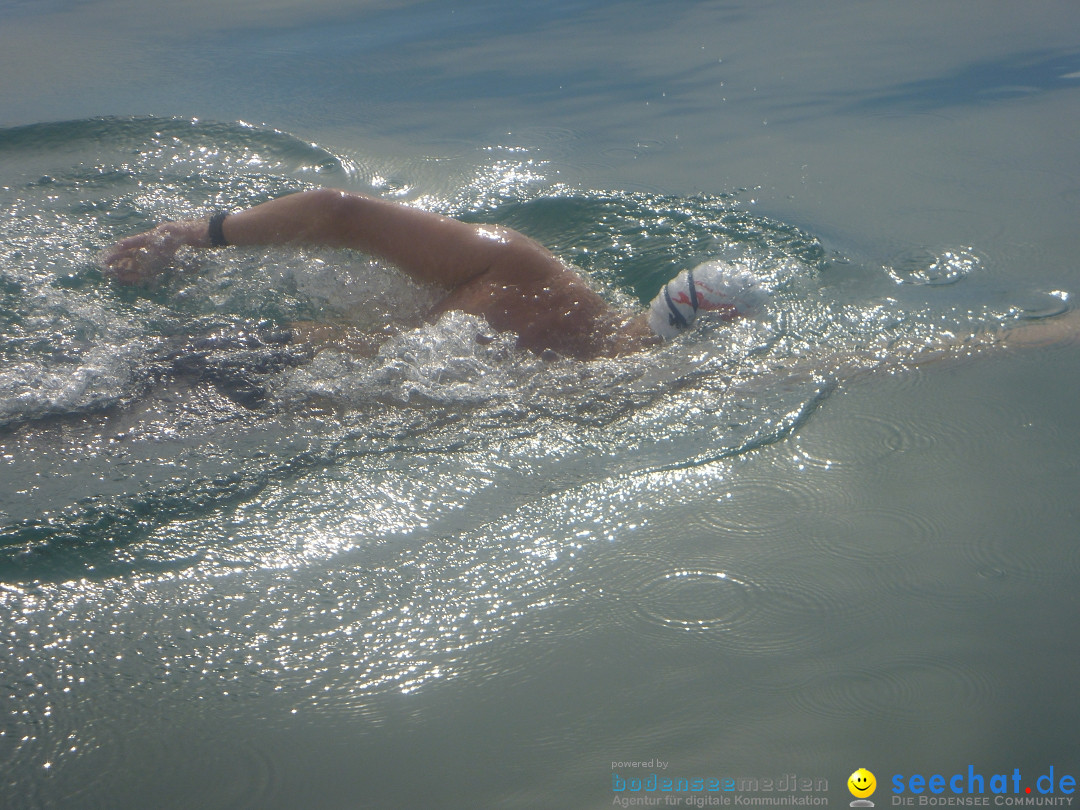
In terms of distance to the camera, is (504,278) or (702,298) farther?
→ (504,278)

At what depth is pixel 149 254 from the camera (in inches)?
158

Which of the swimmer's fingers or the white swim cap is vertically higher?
the swimmer's fingers

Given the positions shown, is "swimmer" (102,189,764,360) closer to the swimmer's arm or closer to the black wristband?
the swimmer's arm

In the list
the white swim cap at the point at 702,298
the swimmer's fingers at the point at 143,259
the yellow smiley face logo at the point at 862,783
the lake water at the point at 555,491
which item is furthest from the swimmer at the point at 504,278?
the yellow smiley face logo at the point at 862,783

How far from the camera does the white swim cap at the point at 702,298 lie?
351cm

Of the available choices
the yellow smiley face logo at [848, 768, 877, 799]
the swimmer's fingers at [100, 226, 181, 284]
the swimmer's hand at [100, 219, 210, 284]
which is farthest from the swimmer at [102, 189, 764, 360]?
the yellow smiley face logo at [848, 768, 877, 799]

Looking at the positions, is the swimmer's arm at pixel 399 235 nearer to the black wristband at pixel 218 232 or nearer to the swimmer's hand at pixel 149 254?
the black wristband at pixel 218 232

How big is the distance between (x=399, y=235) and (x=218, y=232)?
0.95 metres

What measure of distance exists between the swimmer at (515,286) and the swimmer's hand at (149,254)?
0.39 m

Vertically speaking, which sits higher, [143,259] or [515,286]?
[143,259]

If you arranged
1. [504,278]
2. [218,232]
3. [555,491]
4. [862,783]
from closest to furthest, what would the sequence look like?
[862,783], [555,491], [504,278], [218,232]

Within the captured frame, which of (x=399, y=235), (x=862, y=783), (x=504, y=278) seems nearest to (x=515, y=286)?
(x=504, y=278)

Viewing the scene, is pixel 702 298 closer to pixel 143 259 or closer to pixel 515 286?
pixel 515 286

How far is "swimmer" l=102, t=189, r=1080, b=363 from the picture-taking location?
139 inches
